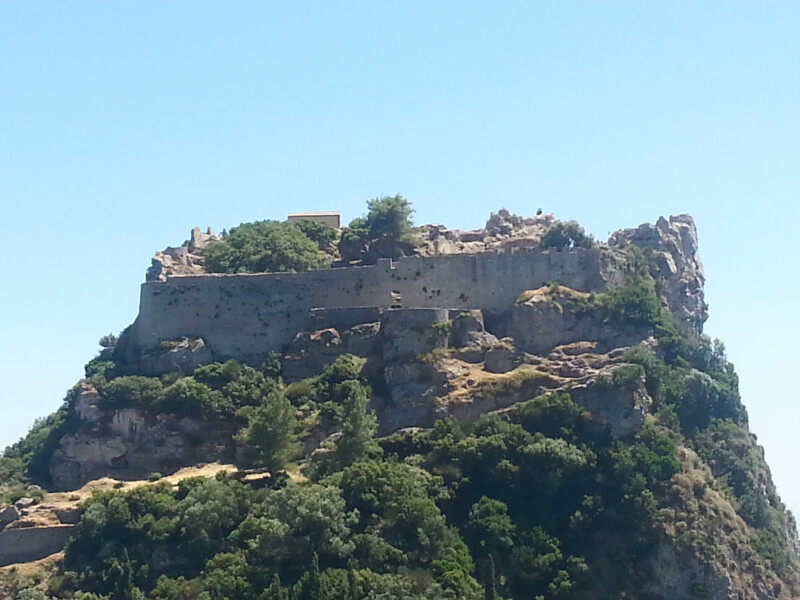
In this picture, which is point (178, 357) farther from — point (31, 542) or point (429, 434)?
point (429, 434)

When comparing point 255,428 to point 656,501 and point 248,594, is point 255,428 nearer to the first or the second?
point 248,594

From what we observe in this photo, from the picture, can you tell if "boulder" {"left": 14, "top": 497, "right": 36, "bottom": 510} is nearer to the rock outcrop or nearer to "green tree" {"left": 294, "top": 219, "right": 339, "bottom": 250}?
the rock outcrop

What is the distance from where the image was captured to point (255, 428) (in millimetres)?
67500

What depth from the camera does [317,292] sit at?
77.7m

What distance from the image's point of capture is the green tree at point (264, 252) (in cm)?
8019

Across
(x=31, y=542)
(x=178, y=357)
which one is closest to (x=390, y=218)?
(x=178, y=357)

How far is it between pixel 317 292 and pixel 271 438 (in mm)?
12539

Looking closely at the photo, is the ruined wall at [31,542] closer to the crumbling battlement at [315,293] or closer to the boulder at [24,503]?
the boulder at [24,503]

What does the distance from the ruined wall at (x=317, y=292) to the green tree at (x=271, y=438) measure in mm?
9059

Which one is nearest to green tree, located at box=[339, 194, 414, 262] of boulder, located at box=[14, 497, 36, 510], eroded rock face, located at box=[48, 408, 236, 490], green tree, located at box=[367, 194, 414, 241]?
green tree, located at box=[367, 194, 414, 241]

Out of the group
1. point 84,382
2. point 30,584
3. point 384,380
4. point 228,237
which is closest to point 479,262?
point 384,380

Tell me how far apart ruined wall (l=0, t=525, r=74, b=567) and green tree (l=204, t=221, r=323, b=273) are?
20.0m

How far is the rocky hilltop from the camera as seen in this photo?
205 feet

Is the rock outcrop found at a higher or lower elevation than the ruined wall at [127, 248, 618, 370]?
lower
